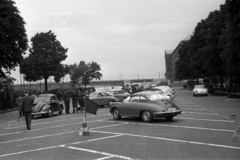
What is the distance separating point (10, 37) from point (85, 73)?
4517cm

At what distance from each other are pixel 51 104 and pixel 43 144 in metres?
12.3

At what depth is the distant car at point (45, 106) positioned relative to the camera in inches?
835

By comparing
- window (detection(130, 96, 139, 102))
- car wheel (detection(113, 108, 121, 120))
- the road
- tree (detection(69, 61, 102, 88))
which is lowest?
the road

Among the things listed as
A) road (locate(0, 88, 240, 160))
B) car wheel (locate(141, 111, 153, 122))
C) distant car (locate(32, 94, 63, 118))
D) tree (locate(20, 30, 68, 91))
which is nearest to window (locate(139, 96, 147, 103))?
car wheel (locate(141, 111, 153, 122))

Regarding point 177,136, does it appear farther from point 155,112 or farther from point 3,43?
point 3,43

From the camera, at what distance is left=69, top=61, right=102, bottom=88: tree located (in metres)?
70.8

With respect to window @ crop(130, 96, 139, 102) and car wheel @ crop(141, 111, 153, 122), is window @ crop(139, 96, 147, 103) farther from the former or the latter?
car wheel @ crop(141, 111, 153, 122)

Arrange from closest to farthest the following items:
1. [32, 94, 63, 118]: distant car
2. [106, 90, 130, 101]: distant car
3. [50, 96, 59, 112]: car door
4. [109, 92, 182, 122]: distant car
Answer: [109, 92, 182, 122]: distant car
[32, 94, 63, 118]: distant car
[50, 96, 59, 112]: car door
[106, 90, 130, 101]: distant car

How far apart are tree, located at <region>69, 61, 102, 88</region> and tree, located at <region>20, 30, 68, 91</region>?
517 inches

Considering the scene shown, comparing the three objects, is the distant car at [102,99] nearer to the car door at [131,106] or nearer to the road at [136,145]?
the car door at [131,106]

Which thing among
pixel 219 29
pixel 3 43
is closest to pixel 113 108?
pixel 3 43

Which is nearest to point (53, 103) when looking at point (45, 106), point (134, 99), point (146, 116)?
point (45, 106)

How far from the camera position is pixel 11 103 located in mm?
35438

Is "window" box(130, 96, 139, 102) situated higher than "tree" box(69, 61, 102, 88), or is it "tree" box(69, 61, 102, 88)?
"tree" box(69, 61, 102, 88)
